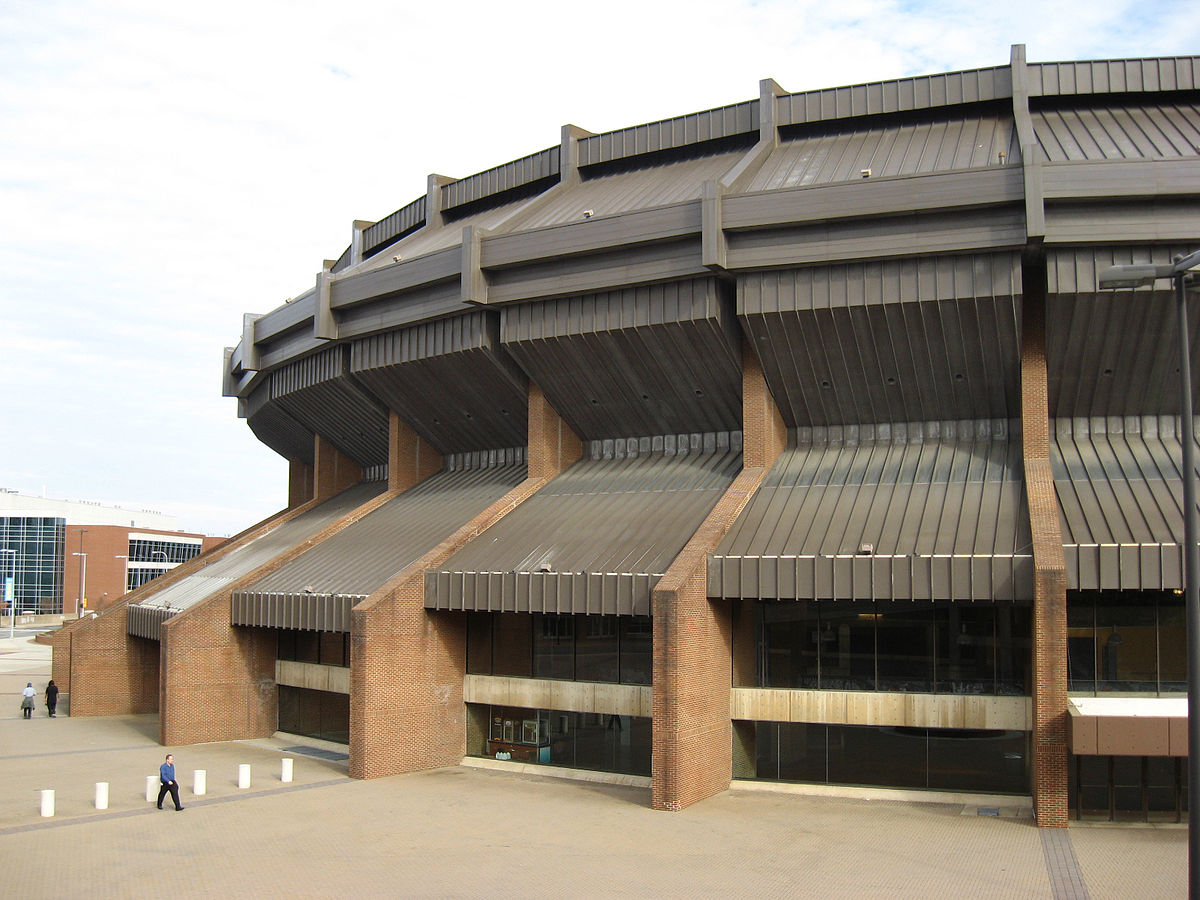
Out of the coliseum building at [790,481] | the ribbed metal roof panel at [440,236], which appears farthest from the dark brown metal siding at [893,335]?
the ribbed metal roof panel at [440,236]

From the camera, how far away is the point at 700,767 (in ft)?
73.0

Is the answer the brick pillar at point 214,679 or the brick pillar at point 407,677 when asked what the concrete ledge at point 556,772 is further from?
the brick pillar at point 214,679

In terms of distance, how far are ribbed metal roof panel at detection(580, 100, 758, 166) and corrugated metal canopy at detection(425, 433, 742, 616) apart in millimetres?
9670

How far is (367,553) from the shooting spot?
3136 cm

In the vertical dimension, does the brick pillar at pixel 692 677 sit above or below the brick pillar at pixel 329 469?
below

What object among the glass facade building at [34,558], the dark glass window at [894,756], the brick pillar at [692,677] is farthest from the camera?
the glass facade building at [34,558]

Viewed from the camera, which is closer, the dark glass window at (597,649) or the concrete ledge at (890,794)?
the concrete ledge at (890,794)

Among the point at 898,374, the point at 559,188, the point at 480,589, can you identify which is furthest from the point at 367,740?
the point at 559,188

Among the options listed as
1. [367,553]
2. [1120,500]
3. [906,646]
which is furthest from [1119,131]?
[367,553]

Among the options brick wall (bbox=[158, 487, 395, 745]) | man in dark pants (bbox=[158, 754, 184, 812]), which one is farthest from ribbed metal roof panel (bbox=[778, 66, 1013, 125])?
man in dark pants (bbox=[158, 754, 184, 812])

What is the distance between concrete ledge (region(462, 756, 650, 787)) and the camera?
24875mm

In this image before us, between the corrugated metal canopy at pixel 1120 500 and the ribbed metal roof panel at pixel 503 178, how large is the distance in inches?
745

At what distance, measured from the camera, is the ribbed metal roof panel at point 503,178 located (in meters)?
36.1

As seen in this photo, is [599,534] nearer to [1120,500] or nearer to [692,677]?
[692,677]
